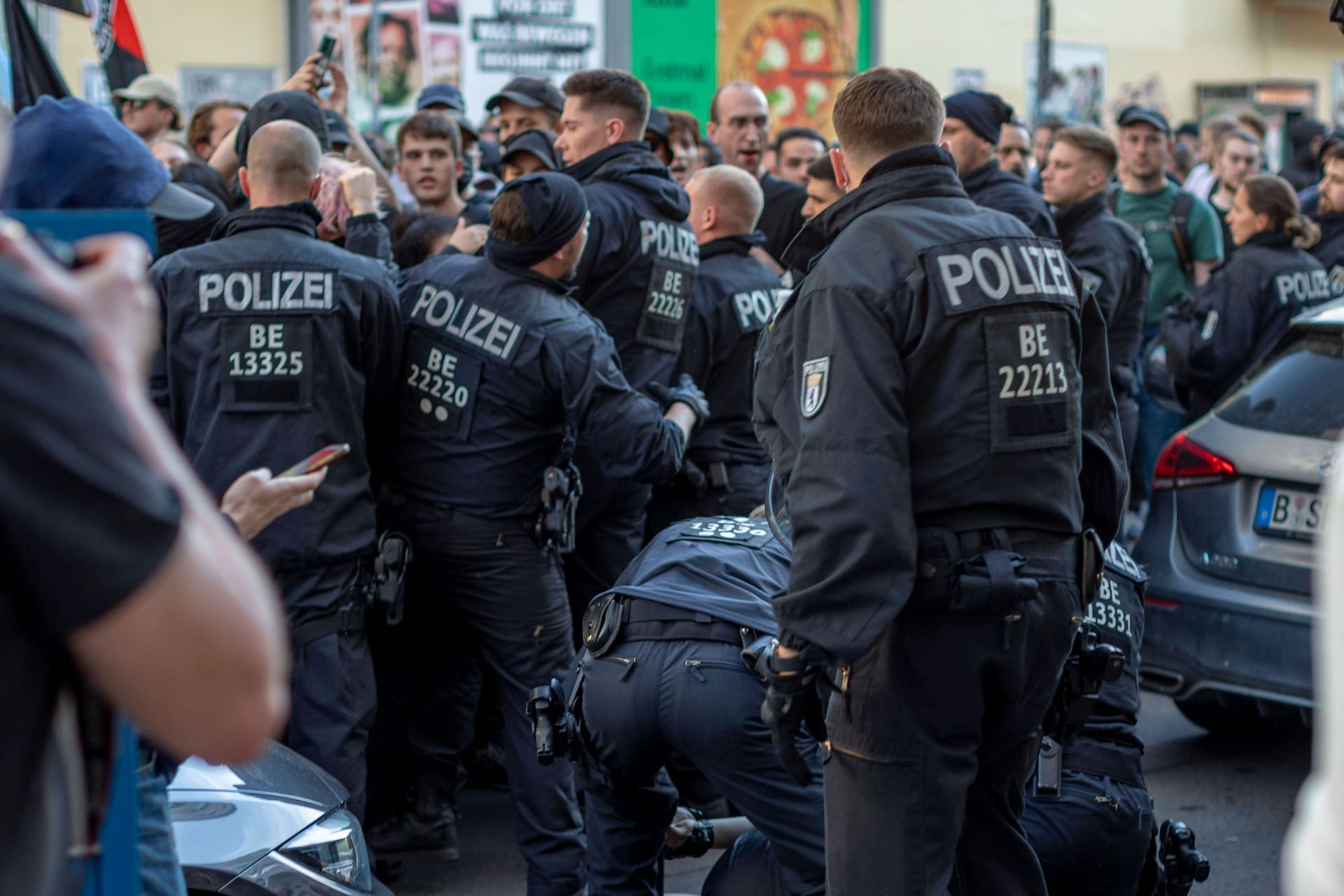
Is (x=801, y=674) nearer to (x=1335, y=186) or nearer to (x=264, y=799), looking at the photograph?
(x=264, y=799)

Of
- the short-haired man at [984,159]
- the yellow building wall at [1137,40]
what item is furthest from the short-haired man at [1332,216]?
the yellow building wall at [1137,40]

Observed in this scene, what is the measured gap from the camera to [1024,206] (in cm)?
677

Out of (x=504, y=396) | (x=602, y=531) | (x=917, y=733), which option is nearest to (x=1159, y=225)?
(x=602, y=531)

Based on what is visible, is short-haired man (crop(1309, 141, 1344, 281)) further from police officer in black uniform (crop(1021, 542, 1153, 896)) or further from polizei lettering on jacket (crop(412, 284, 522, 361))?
polizei lettering on jacket (crop(412, 284, 522, 361))

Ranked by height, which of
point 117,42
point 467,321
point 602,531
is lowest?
point 602,531

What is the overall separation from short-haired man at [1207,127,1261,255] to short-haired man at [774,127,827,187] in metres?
2.90

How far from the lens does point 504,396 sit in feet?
14.8

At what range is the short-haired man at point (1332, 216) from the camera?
8.36 m

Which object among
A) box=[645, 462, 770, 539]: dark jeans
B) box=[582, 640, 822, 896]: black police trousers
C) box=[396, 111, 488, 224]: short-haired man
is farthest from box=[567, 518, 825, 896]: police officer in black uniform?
box=[396, 111, 488, 224]: short-haired man

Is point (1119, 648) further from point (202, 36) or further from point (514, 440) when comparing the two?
point (202, 36)

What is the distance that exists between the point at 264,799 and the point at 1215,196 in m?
9.45

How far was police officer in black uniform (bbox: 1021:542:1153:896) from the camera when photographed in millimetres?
3703

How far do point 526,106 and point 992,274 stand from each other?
4.21 m

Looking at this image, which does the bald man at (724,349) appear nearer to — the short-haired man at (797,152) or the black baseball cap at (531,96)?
the black baseball cap at (531,96)
